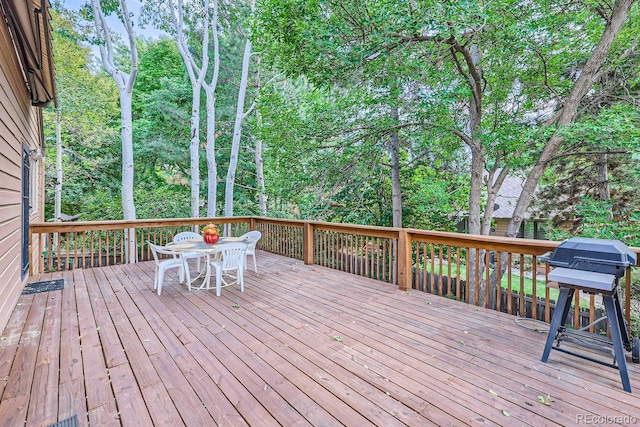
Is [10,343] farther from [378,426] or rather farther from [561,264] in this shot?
[561,264]

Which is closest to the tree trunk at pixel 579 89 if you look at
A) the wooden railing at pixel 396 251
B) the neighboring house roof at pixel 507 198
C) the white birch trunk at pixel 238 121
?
the wooden railing at pixel 396 251

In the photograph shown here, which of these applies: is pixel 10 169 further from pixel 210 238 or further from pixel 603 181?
pixel 603 181

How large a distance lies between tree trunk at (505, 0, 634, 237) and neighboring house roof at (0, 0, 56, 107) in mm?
6489

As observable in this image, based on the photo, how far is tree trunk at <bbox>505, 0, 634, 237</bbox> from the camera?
477cm

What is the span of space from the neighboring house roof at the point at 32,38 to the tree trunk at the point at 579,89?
21.3ft

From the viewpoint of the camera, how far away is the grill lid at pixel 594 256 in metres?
2.08

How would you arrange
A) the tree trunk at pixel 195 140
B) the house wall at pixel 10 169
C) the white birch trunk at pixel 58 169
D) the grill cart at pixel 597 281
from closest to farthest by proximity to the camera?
the grill cart at pixel 597 281
the house wall at pixel 10 169
the tree trunk at pixel 195 140
the white birch trunk at pixel 58 169

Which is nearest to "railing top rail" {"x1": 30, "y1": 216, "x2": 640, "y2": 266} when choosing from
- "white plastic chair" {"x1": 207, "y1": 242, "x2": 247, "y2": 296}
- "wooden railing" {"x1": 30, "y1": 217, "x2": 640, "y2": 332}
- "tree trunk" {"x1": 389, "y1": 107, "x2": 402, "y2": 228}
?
"wooden railing" {"x1": 30, "y1": 217, "x2": 640, "y2": 332}

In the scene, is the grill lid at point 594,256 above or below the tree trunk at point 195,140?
below

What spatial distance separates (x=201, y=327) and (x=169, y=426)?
1.38 meters

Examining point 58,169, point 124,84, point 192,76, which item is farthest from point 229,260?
point 58,169

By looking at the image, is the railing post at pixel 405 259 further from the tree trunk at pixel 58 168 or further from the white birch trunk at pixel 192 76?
the tree trunk at pixel 58 168

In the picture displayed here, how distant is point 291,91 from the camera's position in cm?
1226

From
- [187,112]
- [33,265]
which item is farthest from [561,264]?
[187,112]
